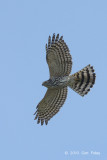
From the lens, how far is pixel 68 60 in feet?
57.3

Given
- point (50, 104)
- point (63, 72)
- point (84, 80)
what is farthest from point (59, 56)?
point (50, 104)

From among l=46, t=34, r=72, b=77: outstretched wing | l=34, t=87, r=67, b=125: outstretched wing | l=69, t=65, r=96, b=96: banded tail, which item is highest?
l=46, t=34, r=72, b=77: outstretched wing

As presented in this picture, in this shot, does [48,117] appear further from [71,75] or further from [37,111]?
[71,75]

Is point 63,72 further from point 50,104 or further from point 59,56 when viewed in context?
point 50,104

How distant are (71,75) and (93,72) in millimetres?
807

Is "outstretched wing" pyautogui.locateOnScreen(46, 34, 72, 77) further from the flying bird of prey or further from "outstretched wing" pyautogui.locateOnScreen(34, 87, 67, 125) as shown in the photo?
"outstretched wing" pyautogui.locateOnScreen(34, 87, 67, 125)

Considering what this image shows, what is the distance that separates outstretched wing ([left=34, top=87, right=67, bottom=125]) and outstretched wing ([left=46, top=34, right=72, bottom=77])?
1111 mm

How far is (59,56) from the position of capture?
1758 centimetres

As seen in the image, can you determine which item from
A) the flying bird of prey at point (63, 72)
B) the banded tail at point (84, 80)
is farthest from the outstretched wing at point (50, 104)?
the banded tail at point (84, 80)

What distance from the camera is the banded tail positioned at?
1773 centimetres

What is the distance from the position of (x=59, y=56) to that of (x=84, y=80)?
1295 millimetres

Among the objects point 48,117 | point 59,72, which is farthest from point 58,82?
point 48,117

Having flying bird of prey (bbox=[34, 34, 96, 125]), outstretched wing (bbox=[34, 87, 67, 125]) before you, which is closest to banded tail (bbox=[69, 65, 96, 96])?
flying bird of prey (bbox=[34, 34, 96, 125])

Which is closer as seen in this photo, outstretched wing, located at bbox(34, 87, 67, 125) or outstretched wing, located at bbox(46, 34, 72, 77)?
outstretched wing, located at bbox(46, 34, 72, 77)
